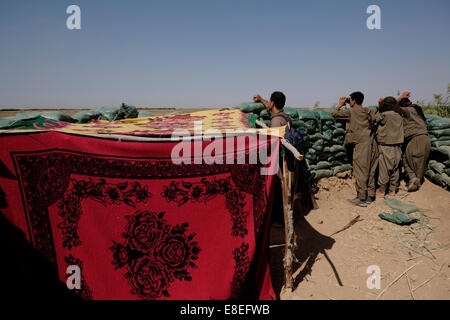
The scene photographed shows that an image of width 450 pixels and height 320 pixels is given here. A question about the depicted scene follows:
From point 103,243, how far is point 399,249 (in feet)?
13.0

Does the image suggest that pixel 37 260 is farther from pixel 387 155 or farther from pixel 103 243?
pixel 387 155

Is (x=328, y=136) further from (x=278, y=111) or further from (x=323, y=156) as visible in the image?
(x=278, y=111)

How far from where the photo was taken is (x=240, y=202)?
2.43 metres

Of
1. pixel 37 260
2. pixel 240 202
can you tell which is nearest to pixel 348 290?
pixel 240 202

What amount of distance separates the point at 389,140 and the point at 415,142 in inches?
27.0

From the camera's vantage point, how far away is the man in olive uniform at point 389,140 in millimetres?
5324

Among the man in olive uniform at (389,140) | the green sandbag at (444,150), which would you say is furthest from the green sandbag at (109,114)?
the green sandbag at (444,150)

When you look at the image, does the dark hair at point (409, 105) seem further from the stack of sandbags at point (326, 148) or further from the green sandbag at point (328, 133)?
the green sandbag at point (328, 133)

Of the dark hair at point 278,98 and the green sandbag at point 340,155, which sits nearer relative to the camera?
the dark hair at point 278,98

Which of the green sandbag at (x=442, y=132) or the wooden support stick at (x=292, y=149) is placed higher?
the wooden support stick at (x=292, y=149)

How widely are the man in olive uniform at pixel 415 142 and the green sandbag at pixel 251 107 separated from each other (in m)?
3.25

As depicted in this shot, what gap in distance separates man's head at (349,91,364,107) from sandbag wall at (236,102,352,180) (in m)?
0.53
